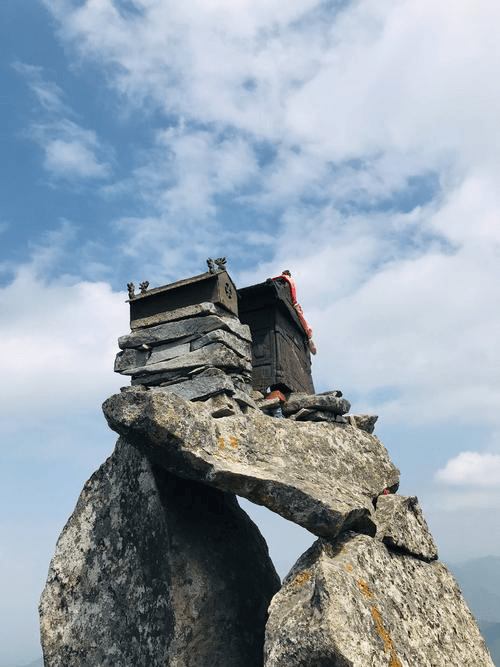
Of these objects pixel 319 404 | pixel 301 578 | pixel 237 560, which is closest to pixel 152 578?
pixel 237 560

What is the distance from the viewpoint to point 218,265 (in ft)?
36.1

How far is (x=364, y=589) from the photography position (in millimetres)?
6223

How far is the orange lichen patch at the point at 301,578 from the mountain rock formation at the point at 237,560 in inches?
1.1

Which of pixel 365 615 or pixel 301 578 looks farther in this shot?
pixel 301 578

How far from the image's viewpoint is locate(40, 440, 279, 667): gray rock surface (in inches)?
273

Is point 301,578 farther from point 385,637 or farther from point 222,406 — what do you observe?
point 222,406

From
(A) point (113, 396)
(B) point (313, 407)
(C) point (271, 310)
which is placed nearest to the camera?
(A) point (113, 396)

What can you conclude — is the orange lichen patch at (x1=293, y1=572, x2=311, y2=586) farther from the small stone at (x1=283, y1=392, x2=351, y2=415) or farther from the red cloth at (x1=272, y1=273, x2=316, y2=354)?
the red cloth at (x1=272, y1=273, x2=316, y2=354)

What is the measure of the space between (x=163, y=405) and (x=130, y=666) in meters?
3.05

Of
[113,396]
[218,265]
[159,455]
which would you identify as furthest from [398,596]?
[218,265]

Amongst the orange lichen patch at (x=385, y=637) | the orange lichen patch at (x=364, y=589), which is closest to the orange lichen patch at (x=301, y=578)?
the orange lichen patch at (x=364, y=589)

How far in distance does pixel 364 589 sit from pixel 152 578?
252cm

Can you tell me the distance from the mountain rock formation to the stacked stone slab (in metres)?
0.79

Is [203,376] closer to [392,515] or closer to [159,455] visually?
[159,455]
